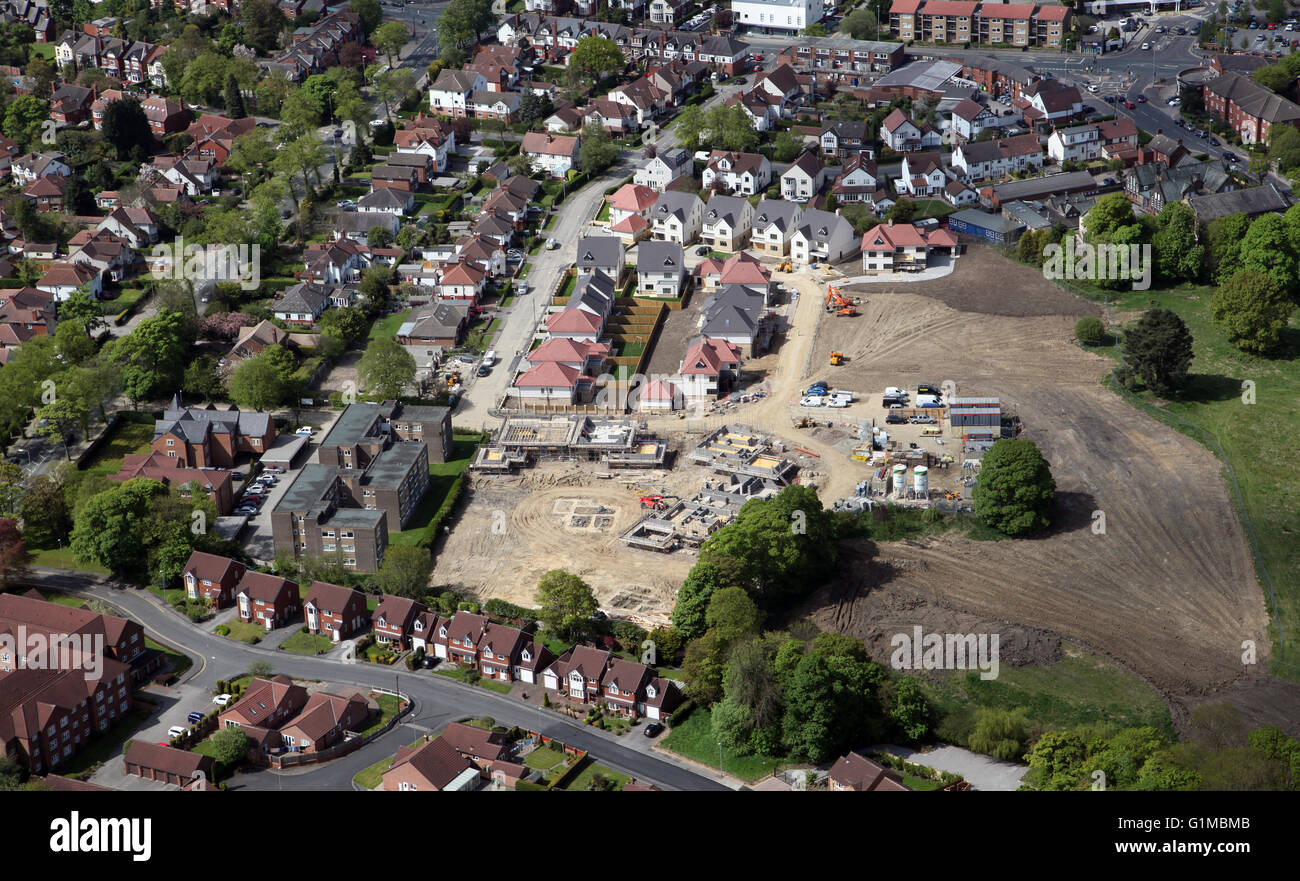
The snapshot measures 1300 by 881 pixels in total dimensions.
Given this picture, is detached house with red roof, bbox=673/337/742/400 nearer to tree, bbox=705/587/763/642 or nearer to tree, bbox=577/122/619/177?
tree, bbox=705/587/763/642

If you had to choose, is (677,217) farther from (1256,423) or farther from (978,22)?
(978,22)

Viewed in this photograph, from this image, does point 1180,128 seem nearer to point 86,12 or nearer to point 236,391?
point 236,391

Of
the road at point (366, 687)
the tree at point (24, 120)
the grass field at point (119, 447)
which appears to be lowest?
the road at point (366, 687)

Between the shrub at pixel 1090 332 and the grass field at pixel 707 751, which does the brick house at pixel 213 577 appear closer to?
the grass field at pixel 707 751

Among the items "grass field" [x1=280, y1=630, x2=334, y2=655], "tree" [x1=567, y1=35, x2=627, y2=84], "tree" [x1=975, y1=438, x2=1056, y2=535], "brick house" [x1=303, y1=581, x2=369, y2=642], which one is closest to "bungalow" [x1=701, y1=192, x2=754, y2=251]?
"tree" [x1=567, y1=35, x2=627, y2=84]

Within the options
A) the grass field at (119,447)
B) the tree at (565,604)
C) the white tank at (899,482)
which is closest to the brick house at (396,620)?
the tree at (565,604)
